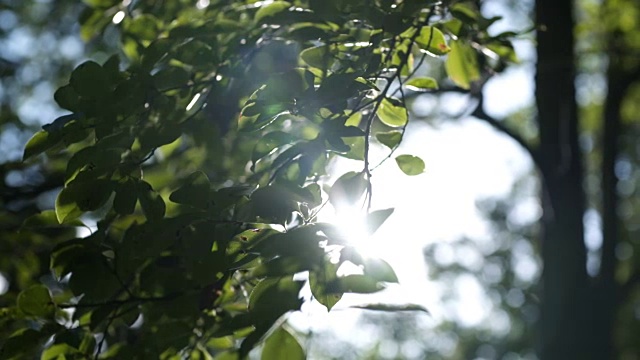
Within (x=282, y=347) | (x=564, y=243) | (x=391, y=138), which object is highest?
(x=391, y=138)

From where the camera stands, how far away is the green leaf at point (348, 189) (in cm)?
143

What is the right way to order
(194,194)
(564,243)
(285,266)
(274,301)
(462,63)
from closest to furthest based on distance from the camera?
(285,266) < (274,301) < (194,194) < (462,63) < (564,243)

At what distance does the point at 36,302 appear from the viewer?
69.2 inches

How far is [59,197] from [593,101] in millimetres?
11770

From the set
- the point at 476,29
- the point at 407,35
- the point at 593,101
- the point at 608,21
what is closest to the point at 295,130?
the point at 407,35

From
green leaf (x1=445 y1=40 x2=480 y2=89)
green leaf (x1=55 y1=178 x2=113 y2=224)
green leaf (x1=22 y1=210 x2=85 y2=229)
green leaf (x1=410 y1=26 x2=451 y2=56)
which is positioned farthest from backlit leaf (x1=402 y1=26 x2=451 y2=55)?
green leaf (x1=22 y1=210 x2=85 y2=229)

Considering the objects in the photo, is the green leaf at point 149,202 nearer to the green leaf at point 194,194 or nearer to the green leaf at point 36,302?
the green leaf at point 194,194

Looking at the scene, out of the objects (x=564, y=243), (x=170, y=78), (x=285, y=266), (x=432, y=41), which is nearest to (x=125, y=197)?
(x=170, y=78)

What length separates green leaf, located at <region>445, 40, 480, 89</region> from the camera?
2162mm

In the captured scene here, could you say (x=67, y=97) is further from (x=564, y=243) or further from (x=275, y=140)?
(x=564, y=243)

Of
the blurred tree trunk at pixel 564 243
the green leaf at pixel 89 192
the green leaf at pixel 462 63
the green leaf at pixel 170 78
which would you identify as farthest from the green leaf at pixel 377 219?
the blurred tree trunk at pixel 564 243

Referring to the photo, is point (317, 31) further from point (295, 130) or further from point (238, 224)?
point (238, 224)

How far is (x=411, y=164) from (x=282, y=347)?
0.46m

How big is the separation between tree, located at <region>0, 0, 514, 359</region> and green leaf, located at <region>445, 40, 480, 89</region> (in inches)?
3.3
